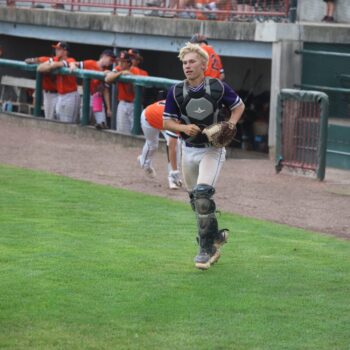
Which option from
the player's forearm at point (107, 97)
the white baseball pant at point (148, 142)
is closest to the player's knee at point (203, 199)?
the white baseball pant at point (148, 142)

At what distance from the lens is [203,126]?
8.05 metres

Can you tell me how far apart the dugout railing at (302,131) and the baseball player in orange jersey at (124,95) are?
3.55m

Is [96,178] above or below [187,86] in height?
below

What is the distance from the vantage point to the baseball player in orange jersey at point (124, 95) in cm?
1738

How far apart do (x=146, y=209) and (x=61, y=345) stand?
5.43 m

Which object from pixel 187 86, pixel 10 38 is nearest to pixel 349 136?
pixel 187 86

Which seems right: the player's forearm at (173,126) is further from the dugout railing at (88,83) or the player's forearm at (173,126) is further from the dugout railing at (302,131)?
the dugout railing at (88,83)

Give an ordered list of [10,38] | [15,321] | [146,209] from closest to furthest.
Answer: [15,321] < [146,209] < [10,38]

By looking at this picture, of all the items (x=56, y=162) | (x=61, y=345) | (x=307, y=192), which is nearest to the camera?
(x=61, y=345)

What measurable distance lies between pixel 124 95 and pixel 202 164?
960 centimetres

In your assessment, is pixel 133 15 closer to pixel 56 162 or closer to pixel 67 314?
pixel 56 162

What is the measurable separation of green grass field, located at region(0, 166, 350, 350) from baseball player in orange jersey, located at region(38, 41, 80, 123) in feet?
26.3

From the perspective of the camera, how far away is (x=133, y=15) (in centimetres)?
2048

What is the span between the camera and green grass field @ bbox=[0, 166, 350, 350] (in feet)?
20.2
